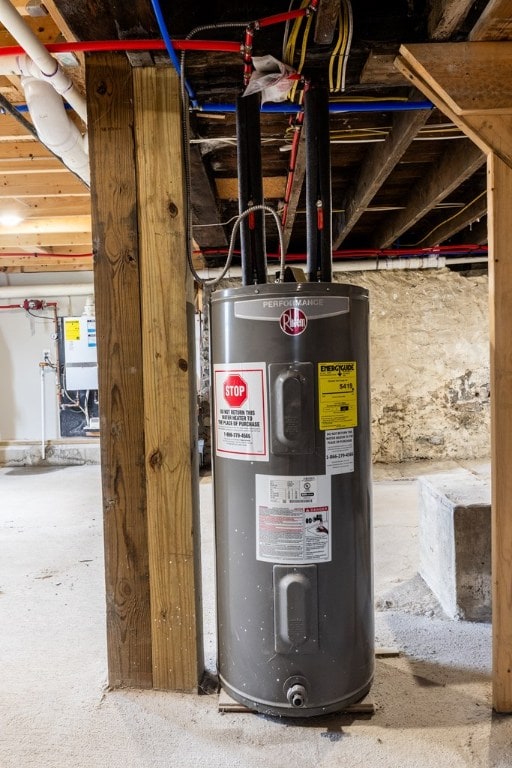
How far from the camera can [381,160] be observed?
2.27 meters

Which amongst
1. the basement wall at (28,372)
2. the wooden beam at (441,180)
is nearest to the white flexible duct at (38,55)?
the wooden beam at (441,180)

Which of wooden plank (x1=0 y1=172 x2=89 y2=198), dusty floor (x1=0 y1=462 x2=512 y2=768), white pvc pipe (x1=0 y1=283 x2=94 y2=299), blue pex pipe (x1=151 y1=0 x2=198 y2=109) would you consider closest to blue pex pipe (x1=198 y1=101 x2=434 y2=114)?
blue pex pipe (x1=151 y1=0 x2=198 y2=109)

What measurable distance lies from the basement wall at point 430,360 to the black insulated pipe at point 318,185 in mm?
3266

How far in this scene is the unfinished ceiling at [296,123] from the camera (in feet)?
4.45

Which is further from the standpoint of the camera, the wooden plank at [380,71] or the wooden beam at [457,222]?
the wooden beam at [457,222]

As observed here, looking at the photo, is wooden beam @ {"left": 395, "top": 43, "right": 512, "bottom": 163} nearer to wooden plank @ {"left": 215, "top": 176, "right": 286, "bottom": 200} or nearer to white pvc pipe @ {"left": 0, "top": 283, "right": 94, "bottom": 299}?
wooden plank @ {"left": 215, "top": 176, "right": 286, "bottom": 200}

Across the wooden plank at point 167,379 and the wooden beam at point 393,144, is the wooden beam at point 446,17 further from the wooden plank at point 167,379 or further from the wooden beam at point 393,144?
the wooden plank at point 167,379

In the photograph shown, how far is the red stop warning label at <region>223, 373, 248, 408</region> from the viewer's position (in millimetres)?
1330

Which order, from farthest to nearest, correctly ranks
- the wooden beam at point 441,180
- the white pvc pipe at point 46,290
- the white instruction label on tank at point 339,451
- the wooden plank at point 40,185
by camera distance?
1. the white pvc pipe at point 46,290
2. the wooden plank at point 40,185
3. the wooden beam at point 441,180
4. the white instruction label on tank at point 339,451

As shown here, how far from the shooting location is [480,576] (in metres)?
1.93

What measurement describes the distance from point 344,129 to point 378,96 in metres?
0.48

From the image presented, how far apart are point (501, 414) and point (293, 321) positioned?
0.67 metres

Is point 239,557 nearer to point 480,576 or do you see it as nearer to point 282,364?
point 282,364

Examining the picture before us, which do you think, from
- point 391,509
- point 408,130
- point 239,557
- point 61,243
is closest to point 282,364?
point 239,557
